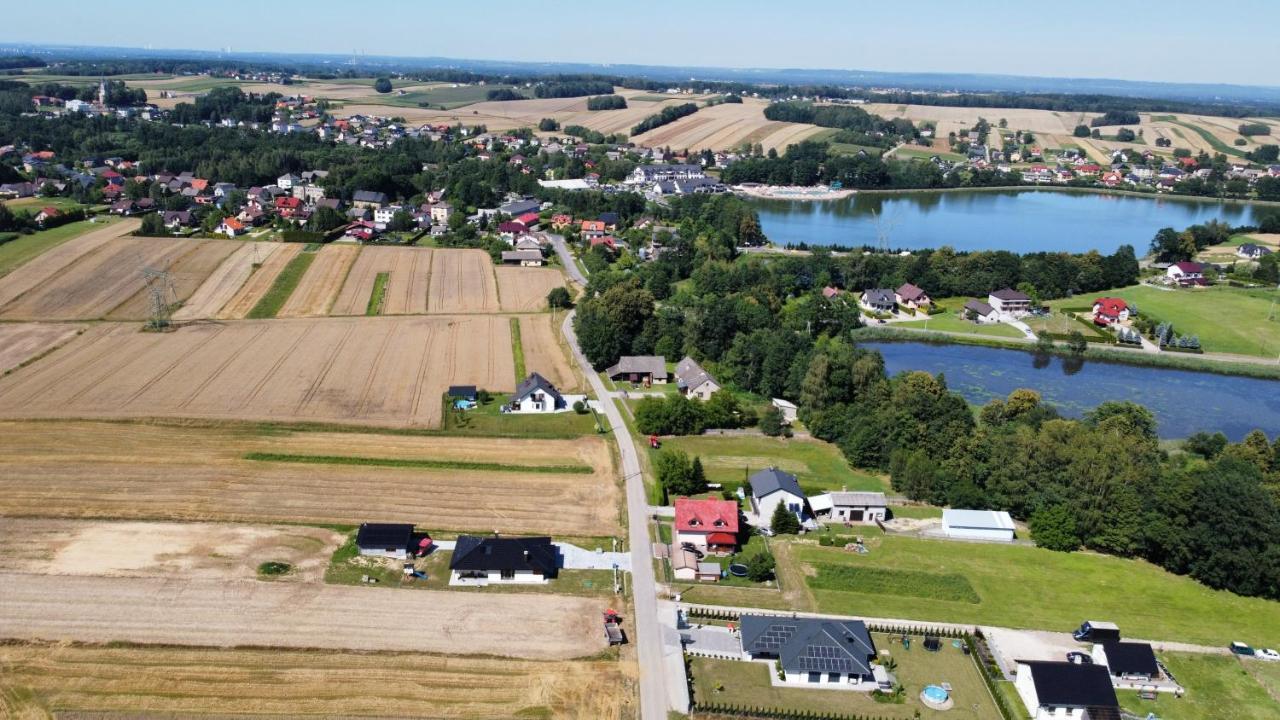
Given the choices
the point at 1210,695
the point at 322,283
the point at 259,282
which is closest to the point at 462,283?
the point at 322,283

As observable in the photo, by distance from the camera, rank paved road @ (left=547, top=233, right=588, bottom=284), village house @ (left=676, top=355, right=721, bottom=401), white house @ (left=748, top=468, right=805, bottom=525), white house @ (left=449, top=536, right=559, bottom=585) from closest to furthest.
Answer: white house @ (left=449, top=536, right=559, bottom=585) → white house @ (left=748, top=468, right=805, bottom=525) → village house @ (left=676, top=355, right=721, bottom=401) → paved road @ (left=547, top=233, right=588, bottom=284)

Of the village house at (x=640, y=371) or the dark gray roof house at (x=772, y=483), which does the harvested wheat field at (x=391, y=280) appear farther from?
the dark gray roof house at (x=772, y=483)

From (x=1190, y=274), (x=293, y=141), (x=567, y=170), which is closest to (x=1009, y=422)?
(x=1190, y=274)

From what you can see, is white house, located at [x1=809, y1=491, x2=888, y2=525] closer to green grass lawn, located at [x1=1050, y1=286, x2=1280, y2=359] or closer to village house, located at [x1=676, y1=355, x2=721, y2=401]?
village house, located at [x1=676, y1=355, x2=721, y2=401]

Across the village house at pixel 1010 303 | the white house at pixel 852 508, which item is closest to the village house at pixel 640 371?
the white house at pixel 852 508

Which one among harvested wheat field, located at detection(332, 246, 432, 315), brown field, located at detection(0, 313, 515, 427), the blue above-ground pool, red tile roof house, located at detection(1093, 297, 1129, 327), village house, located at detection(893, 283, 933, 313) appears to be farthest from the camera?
village house, located at detection(893, 283, 933, 313)

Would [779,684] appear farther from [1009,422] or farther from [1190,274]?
[1190,274]

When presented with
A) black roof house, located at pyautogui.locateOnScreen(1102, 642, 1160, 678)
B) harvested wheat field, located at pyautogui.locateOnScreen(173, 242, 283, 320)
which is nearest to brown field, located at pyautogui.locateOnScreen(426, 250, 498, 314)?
harvested wheat field, located at pyautogui.locateOnScreen(173, 242, 283, 320)
